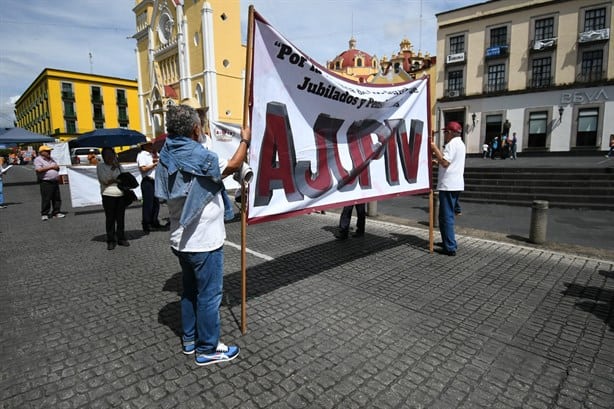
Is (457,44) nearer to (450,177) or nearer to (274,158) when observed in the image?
(450,177)

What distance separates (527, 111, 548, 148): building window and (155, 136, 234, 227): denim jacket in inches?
1410

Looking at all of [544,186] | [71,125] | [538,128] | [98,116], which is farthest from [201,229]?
[98,116]

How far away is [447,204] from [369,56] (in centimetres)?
7728

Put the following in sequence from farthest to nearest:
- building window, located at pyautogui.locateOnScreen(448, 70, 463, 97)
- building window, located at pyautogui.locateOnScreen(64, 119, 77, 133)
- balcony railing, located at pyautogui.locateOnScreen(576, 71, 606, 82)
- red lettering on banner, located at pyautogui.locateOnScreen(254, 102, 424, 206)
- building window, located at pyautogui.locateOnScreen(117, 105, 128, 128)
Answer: building window, located at pyautogui.locateOnScreen(117, 105, 128, 128), building window, located at pyautogui.locateOnScreen(64, 119, 77, 133), building window, located at pyautogui.locateOnScreen(448, 70, 463, 97), balcony railing, located at pyautogui.locateOnScreen(576, 71, 606, 82), red lettering on banner, located at pyautogui.locateOnScreen(254, 102, 424, 206)

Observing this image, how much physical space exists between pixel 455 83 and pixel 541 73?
7130 millimetres

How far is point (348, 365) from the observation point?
291cm

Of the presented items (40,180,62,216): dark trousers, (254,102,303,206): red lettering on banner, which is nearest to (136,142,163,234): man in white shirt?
(40,180,62,216): dark trousers

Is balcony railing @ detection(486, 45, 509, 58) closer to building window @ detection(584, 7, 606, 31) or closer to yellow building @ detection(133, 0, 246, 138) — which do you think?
building window @ detection(584, 7, 606, 31)

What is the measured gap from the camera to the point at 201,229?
9.05 feet

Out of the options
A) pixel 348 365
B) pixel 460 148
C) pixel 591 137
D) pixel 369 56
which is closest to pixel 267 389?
pixel 348 365

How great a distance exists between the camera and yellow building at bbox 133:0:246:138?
37188 millimetres

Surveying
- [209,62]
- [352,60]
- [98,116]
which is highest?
[352,60]

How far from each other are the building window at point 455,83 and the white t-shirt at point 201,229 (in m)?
37.4

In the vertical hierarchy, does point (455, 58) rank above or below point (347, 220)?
above
